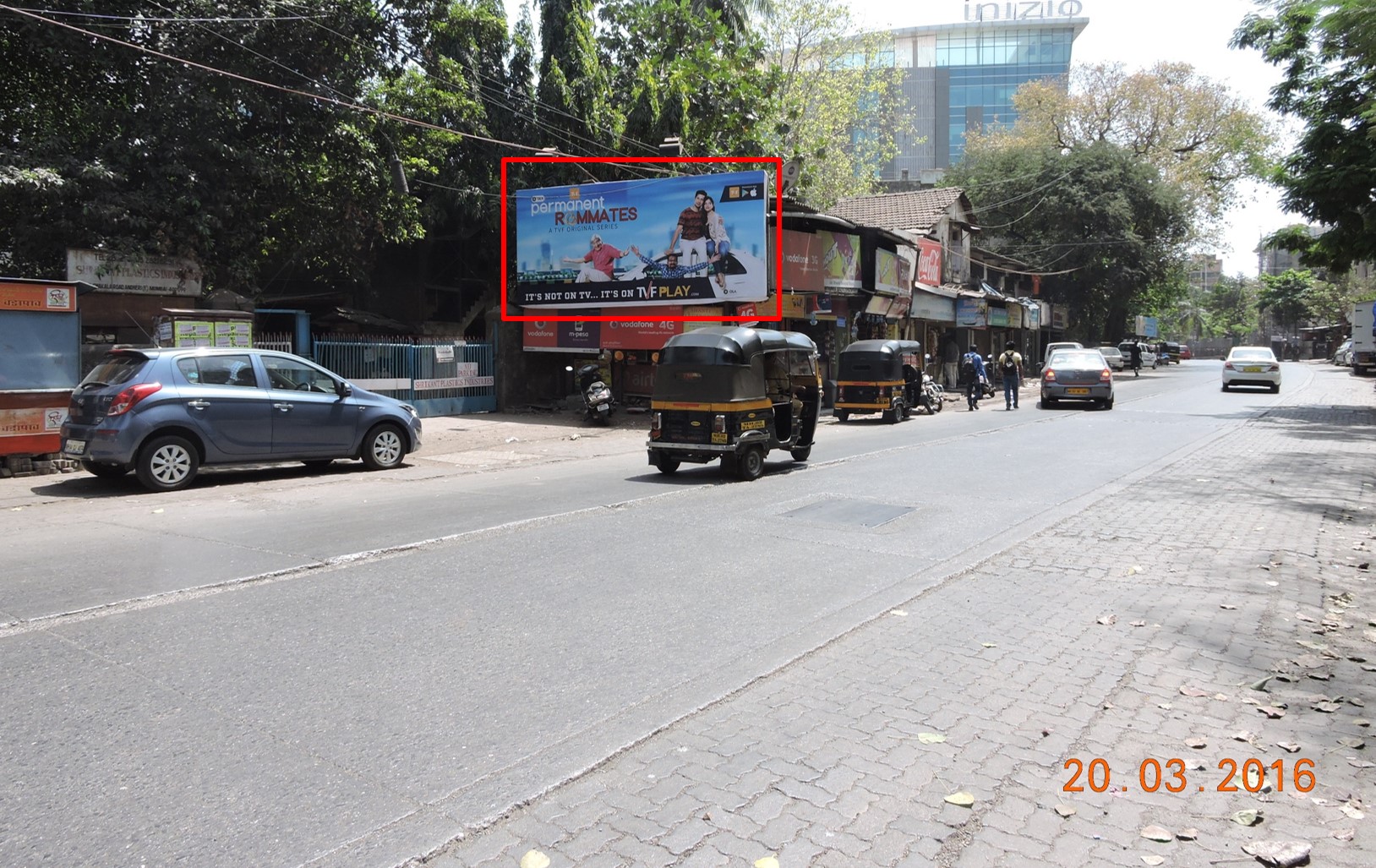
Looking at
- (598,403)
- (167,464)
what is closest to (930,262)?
(598,403)

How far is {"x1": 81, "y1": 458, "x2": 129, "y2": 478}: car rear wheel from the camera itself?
430 inches

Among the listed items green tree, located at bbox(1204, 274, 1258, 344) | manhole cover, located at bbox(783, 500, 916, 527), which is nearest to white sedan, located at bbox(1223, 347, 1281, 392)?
manhole cover, located at bbox(783, 500, 916, 527)

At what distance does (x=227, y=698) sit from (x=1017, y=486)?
382 inches

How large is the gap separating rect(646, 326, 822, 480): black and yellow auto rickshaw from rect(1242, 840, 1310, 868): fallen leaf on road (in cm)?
909

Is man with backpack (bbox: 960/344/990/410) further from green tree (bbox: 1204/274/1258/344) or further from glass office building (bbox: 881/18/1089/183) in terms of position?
green tree (bbox: 1204/274/1258/344)

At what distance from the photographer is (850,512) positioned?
9.84 meters

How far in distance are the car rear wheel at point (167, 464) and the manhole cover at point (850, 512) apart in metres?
7.31

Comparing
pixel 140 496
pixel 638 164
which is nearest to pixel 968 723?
pixel 140 496

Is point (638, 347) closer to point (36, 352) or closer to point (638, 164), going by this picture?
point (638, 164)

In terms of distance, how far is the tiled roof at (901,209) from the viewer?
38.8m

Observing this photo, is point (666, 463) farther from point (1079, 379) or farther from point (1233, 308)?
point (1233, 308)

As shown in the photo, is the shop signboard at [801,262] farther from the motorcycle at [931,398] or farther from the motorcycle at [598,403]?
the motorcycle at [598,403]

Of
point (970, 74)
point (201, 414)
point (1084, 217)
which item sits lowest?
point (201, 414)

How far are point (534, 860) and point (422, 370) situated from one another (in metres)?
20.4
